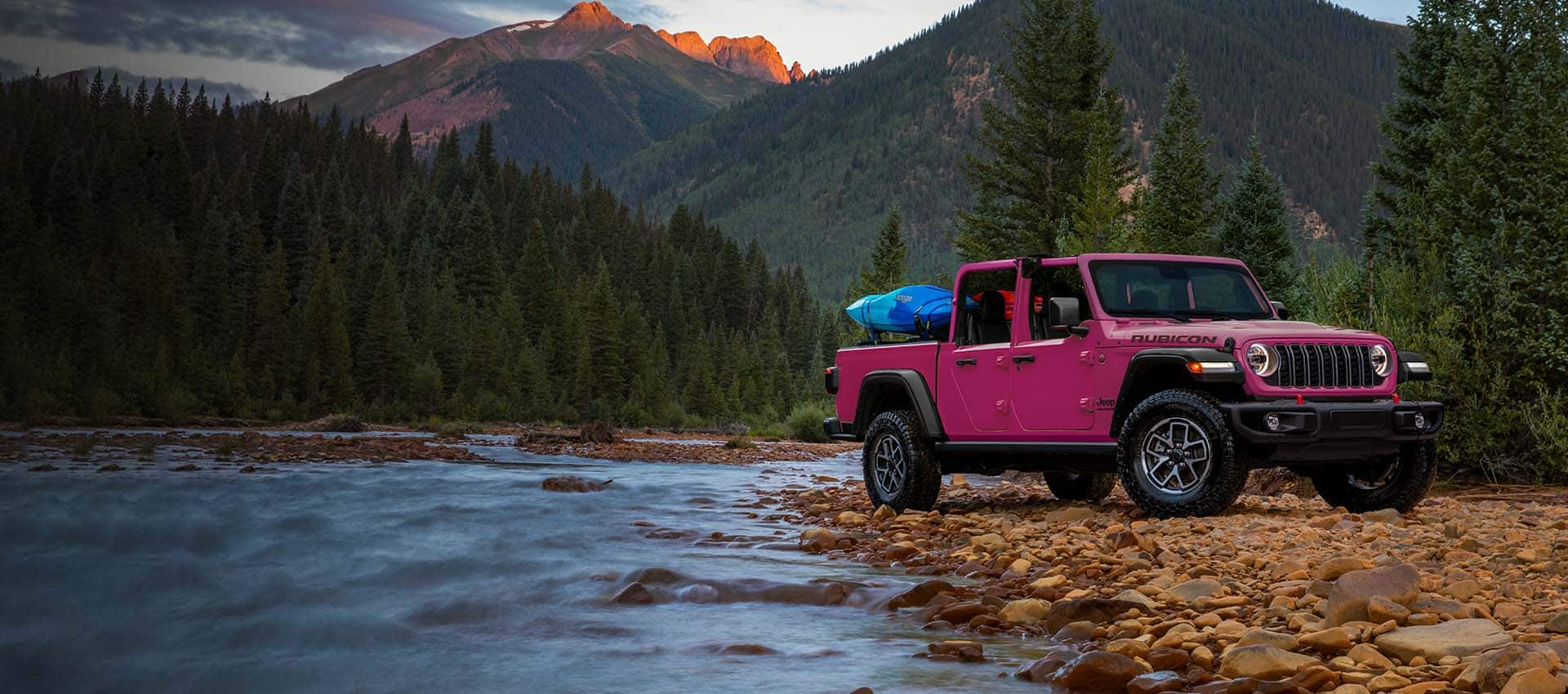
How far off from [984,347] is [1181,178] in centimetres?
3776

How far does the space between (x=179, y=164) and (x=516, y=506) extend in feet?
435

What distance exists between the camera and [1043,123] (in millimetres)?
45938

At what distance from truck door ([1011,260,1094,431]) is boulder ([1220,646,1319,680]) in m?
5.02

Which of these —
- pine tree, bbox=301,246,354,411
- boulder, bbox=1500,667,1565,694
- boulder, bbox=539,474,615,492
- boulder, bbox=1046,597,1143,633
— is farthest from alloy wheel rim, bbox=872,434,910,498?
pine tree, bbox=301,246,354,411

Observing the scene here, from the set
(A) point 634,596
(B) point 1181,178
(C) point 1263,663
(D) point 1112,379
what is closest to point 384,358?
(B) point 1181,178

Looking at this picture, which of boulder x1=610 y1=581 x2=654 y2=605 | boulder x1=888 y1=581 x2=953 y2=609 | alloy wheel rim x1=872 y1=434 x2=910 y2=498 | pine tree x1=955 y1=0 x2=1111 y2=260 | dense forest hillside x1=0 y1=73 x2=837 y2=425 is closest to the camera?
boulder x1=888 y1=581 x2=953 y2=609

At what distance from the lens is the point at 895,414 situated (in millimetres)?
12164

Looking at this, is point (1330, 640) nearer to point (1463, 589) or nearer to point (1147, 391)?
point (1463, 589)

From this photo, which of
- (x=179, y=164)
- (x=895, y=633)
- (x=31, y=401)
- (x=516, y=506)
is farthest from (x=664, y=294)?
(x=895, y=633)

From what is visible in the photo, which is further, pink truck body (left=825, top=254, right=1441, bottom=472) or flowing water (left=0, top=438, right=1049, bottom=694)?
pink truck body (left=825, top=254, right=1441, bottom=472)

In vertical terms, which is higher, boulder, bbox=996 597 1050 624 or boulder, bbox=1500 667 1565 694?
boulder, bbox=1500 667 1565 694

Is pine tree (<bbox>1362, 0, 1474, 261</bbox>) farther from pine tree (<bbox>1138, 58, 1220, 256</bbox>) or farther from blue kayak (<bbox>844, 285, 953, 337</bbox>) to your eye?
blue kayak (<bbox>844, 285, 953, 337</bbox>)

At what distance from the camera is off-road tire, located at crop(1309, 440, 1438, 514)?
10.2m

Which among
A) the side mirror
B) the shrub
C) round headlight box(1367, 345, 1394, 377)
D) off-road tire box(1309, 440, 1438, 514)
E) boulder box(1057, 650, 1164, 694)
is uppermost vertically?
the side mirror
